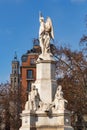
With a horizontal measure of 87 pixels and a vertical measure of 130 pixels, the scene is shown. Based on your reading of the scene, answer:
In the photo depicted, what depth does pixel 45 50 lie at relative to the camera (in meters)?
26.2

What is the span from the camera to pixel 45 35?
2638 cm

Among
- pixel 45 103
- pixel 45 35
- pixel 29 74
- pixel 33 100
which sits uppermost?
pixel 29 74

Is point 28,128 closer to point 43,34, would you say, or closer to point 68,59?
point 43,34

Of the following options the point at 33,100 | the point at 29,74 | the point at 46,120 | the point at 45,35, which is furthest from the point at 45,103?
the point at 29,74

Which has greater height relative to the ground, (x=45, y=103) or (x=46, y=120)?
(x=45, y=103)

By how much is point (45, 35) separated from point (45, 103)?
4.79 metres

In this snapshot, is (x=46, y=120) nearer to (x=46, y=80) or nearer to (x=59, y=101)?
(x=59, y=101)

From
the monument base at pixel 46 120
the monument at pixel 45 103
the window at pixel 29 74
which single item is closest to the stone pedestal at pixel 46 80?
the monument at pixel 45 103

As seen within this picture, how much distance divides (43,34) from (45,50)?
112 cm

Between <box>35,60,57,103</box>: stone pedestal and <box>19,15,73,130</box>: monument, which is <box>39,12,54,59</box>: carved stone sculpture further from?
<box>35,60,57,103</box>: stone pedestal

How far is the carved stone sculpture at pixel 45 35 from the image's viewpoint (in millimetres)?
26188

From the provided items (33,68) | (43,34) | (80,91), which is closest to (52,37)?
(43,34)

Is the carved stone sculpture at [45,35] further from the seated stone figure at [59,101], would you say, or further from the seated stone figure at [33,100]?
the seated stone figure at [59,101]

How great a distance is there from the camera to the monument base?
2373cm
